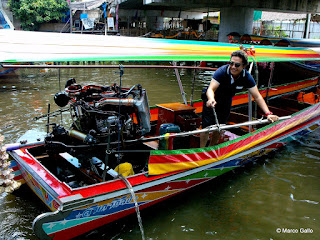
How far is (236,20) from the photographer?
1698 centimetres

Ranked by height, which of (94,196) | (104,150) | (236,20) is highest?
(236,20)

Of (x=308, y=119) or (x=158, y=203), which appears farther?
(x=308, y=119)

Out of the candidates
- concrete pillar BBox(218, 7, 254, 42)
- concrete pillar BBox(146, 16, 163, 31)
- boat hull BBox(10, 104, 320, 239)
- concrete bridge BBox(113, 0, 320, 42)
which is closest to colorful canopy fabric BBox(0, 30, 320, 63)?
boat hull BBox(10, 104, 320, 239)

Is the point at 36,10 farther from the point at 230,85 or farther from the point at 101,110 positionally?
the point at 230,85

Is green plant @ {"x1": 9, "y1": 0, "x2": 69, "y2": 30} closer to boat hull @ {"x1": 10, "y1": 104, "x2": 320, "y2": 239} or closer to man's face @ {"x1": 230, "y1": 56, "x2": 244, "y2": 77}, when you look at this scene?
boat hull @ {"x1": 10, "y1": 104, "x2": 320, "y2": 239}

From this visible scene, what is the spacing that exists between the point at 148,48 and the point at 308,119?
471 cm

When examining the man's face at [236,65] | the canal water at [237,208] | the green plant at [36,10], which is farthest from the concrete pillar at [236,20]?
the green plant at [36,10]

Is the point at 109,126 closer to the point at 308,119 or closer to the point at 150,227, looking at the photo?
the point at 150,227

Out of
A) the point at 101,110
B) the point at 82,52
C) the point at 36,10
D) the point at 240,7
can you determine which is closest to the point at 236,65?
the point at 101,110

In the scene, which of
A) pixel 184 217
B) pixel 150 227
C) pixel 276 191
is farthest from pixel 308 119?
pixel 150 227

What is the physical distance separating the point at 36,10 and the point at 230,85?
91.6 ft

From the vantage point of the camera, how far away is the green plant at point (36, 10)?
85.0 ft

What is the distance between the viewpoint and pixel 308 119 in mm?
6633

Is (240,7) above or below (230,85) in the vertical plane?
above
